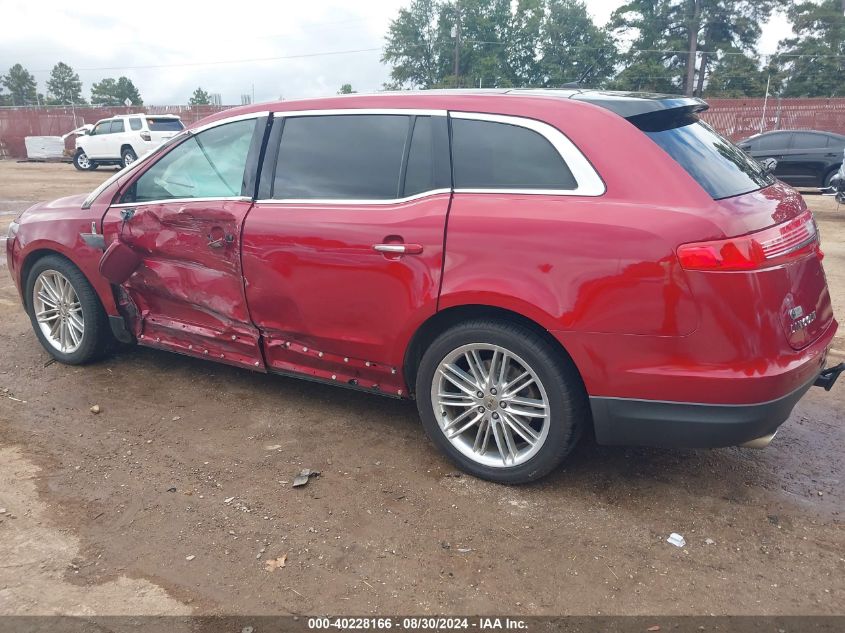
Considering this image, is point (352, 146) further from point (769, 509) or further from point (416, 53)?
point (416, 53)

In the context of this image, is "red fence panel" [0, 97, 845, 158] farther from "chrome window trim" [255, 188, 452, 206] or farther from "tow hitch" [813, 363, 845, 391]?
"tow hitch" [813, 363, 845, 391]

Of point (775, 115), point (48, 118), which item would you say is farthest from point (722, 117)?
point (48, 118)

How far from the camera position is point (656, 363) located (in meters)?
2.84

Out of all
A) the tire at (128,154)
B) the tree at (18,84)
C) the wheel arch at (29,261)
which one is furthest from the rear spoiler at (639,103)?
the tree at (18,84)

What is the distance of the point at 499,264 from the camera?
10.1 feet

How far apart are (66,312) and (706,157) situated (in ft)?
13.6

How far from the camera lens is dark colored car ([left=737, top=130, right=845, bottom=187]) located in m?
15.5

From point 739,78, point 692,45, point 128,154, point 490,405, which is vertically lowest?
point 490,405

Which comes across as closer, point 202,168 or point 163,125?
point 202,168

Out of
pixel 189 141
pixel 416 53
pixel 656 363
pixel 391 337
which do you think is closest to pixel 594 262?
pixel 656 363

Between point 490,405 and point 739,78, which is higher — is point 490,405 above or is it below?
below

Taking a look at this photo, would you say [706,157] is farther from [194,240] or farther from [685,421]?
[194,240]

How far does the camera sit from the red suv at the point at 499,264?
9.14 ft

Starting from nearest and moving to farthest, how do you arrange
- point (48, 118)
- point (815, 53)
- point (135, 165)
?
point (135, 165) < point (48, 118) < point (815, 53)
